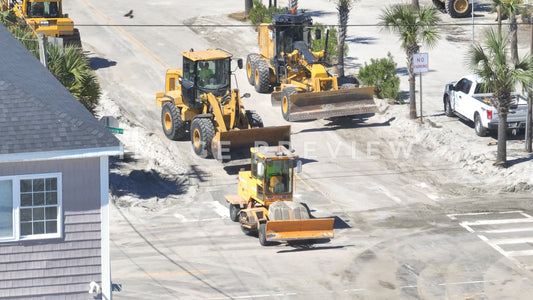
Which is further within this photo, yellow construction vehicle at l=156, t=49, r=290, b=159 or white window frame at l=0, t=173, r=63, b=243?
yellow construction vehicle at l=156, t=49, r=290, b=159

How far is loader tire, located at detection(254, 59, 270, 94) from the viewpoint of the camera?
127 feet

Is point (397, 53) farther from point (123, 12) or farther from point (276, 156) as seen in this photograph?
point (276, 156)

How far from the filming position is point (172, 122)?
111 ft

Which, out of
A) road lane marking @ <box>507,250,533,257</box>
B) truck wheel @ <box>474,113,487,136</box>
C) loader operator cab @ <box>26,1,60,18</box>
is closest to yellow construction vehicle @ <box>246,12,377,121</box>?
truck wheel @ <box>474,113,487,136</box>

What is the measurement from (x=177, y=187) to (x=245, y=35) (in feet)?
61.6

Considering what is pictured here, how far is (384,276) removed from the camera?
79.3ft

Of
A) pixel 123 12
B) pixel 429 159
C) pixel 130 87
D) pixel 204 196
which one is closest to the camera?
pixel 204 196

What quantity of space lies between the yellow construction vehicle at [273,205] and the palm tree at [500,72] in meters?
7.67

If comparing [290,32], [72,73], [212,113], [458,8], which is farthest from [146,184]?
[458,8]

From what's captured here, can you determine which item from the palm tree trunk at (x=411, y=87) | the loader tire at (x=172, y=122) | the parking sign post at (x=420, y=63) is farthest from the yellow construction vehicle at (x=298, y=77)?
the loader tire at (x=172, y=122)

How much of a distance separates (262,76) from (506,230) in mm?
13842

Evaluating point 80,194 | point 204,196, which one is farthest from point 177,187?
point 80,194

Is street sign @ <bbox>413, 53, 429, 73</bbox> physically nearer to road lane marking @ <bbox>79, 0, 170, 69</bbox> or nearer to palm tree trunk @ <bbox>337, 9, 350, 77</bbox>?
palm tree trunk @ <bbox>337, 9, 350, 77</bbox>

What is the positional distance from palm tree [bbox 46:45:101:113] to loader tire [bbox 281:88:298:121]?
792 cm
